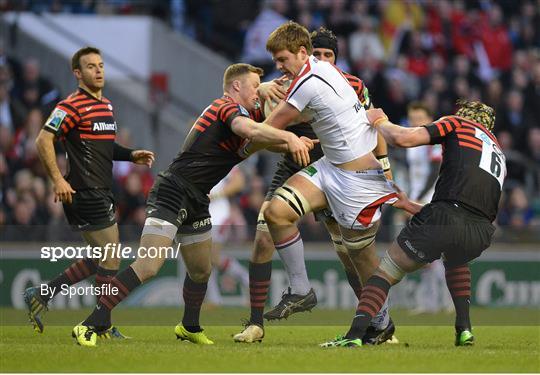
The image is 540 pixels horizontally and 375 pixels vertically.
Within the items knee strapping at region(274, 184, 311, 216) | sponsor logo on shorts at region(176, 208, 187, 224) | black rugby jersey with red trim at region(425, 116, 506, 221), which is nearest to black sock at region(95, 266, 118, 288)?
sponsor logo on shorts at region(176, 208, 187, 224)

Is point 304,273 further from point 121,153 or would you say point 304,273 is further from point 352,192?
point 121,153

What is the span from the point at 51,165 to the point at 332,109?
2.69 metres

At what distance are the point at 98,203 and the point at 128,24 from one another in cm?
1153

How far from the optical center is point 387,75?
23.0 meters

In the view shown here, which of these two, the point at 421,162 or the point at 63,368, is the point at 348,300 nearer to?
the point at 421,162

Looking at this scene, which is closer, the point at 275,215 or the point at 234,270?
the point at 275,215

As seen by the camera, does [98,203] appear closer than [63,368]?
No

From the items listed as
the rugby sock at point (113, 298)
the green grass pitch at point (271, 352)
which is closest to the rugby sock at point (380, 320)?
the green grass pitch at point (271, 352)

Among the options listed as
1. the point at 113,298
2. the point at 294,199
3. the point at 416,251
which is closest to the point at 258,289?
the point at 294,199

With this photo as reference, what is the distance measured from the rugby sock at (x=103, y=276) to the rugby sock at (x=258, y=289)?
4.62ft

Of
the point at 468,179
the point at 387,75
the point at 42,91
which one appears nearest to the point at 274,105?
the point at 468,179

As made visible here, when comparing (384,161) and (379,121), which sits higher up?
(379,121)

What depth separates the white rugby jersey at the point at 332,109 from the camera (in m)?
10.1

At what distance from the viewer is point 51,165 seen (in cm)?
1121
